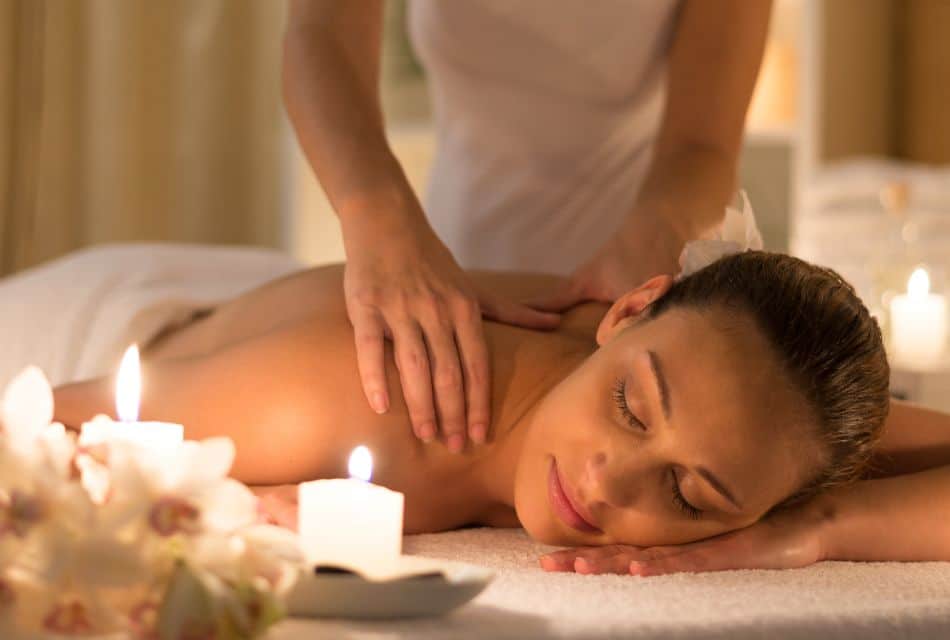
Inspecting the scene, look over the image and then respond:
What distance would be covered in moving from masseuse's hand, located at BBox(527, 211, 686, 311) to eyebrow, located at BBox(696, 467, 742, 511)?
0.50 m

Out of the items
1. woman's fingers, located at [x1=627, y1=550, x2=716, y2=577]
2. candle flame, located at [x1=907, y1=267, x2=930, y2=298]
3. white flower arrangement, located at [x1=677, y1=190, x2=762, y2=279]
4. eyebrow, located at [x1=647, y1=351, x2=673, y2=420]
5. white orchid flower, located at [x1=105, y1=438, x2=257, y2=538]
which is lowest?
woman's fingers, located at [x1=627, y1=550, x2=716, y2=577]

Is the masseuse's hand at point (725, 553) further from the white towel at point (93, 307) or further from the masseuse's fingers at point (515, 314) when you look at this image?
the white towel at point (93, 307)

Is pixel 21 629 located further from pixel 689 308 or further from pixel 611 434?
pixel 689 308

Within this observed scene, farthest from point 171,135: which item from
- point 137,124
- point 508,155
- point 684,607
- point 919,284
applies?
point 684,607

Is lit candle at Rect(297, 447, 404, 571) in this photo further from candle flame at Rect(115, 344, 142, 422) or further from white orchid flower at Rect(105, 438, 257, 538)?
candle flame at Rect(115, 344, 142, 422)

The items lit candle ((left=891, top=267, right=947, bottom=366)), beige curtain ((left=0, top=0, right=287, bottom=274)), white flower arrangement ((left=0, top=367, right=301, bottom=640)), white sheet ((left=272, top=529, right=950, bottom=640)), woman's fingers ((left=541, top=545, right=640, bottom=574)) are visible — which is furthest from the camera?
beige curtain ((left=0, top=0, right=287, bottom=274))

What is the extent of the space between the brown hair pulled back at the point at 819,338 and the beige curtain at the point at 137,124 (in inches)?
107

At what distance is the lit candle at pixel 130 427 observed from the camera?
3.41 feet

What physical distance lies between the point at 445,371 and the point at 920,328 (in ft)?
4.23

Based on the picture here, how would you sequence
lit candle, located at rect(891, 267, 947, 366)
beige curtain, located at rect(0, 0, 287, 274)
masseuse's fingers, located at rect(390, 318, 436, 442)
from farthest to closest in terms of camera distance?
beige curtain, located at rect(0, 0, 287, 274) → lit candle, located at rect(891, 267, 947, 366) → masseuse's fingers, located at rect(390, 318, 436, 442)

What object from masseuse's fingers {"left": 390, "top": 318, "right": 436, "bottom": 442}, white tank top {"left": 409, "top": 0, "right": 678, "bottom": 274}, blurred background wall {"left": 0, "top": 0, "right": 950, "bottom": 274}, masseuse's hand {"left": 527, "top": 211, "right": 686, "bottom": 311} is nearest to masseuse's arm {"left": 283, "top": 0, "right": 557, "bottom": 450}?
masseuse's fingers {"left": 390, "top": 318, "right": 436, "bottom": 442}

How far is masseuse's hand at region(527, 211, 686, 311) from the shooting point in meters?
1.78

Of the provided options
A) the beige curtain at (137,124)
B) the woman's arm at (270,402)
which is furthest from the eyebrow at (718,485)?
the beige curtain at (137,124)

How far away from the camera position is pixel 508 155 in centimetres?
254
